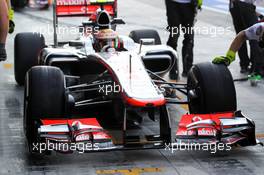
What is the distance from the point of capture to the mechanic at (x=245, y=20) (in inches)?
446

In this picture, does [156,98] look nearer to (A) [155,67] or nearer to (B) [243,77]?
(A) [155,67]

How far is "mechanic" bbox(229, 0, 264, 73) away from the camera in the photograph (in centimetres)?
1132

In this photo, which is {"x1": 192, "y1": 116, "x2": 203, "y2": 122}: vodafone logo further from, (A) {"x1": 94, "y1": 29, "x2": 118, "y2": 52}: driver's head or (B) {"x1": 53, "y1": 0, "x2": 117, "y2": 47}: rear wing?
(B) {"x1": 53, "y1": 0, "x2": 117, "y2": 47}: rear wing

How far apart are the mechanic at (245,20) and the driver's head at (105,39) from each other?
3.23 metres

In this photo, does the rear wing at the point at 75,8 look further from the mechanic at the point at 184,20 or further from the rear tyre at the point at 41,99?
the rear tyre at the point at 41,99

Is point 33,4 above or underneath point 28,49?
underneath

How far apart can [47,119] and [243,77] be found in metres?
5.02

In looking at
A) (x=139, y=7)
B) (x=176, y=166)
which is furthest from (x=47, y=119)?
(x=139, y=7)

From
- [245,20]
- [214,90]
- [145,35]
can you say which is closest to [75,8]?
[145,35]

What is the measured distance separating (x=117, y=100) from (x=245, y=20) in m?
4.37

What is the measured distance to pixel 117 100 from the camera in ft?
25.7

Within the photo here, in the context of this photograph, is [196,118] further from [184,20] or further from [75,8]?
[75,8]

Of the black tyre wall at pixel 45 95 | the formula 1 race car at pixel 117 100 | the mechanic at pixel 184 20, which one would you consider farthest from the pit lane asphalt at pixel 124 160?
the mechanic at pixel 184 20

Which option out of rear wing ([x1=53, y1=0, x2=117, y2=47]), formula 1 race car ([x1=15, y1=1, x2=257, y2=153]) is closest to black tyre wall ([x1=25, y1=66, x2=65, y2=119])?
formula 1 race car ([x1=15, y1=1, x2=257, y2=153])
